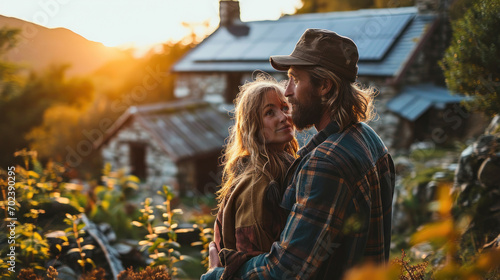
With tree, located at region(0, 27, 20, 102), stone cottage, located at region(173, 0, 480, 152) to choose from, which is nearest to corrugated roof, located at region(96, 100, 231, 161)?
stone cottage, located at region(173, 0, 480, 152)

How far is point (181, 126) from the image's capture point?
1251 cm

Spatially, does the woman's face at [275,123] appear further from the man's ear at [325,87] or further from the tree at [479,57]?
the tree at [479,57]

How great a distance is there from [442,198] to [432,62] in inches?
454

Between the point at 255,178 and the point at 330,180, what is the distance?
1.61ft

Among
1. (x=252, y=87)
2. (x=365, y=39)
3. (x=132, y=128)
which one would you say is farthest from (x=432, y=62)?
(x=252, y=87)

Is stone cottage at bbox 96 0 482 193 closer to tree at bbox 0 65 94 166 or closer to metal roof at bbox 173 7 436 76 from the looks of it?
metal roof at bbox 173 7 436 76

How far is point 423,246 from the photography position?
4.82m

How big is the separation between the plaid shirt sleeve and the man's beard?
352 mm

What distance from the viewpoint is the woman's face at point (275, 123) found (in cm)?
230

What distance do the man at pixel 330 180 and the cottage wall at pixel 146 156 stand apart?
976cm

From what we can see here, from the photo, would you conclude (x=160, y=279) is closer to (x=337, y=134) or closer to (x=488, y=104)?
(x=337, y=134)

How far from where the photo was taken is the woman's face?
90.4 inches

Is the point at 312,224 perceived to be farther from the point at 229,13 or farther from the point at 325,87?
the point at 229,13

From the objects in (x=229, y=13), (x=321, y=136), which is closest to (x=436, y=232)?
(x=321, y=136)
